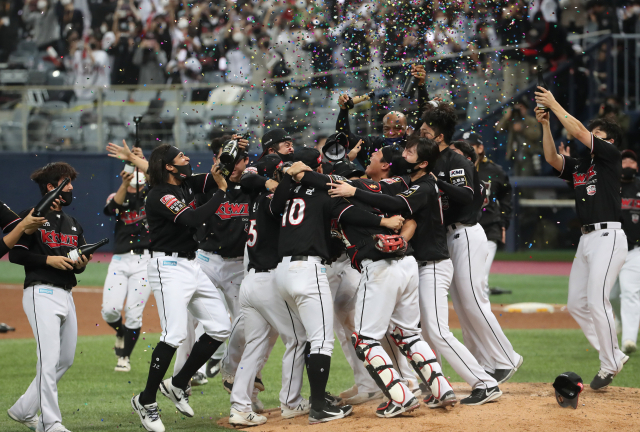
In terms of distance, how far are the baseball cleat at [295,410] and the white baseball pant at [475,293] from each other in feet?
4.72

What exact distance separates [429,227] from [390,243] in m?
0.64

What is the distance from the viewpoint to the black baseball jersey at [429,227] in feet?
17.6

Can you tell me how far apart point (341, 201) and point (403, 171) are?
64 cm

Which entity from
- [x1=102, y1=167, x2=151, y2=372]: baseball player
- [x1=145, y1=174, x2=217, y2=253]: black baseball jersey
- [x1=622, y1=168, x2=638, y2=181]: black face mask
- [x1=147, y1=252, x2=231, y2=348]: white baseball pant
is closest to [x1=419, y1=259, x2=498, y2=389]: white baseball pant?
[x1=147, y1=252, x2=231, y2=348]: white baseball pant

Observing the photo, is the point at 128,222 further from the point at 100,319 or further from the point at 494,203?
the point at 494,203

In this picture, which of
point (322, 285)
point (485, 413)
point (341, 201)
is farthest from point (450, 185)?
point (485, 413)

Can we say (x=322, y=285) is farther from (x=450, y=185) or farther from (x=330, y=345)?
(x=450, y=185)

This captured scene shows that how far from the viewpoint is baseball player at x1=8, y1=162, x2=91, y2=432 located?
16.3 feet

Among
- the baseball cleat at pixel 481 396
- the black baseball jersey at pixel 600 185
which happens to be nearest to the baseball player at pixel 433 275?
the baseball cleat at pixel 481 396

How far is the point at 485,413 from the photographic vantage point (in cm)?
504

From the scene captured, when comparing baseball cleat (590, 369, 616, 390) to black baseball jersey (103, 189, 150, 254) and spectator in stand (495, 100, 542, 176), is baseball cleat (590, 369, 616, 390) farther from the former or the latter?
spectator in stand (495, 100, 542, 176)

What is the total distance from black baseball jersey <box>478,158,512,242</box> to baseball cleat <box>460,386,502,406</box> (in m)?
4.44

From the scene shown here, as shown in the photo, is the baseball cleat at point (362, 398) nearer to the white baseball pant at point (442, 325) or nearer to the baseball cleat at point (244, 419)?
the white baseball pant at point (442, 325)

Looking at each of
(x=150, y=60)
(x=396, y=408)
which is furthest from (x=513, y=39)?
(x=150, y=60)
